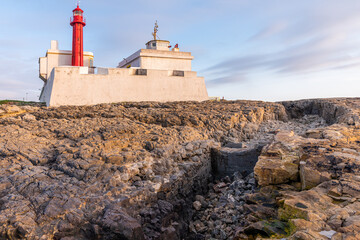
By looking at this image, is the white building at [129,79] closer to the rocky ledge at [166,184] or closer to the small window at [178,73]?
the small window at [178,73]

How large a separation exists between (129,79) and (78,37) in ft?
24.5

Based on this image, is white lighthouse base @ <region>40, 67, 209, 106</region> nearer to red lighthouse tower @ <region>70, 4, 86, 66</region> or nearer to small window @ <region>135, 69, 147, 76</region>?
small window @ <region>135, 69, 147, 76</region>

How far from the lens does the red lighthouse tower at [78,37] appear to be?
21.4 metres

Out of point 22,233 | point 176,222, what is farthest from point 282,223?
point 22,233

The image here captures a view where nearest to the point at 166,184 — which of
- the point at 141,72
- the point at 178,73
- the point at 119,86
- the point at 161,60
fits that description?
the point at 119,86

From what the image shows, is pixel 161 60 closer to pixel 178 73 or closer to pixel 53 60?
pixel 178 73

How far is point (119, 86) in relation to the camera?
18453mm

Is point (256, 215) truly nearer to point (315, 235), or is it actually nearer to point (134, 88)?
point (315, 235)

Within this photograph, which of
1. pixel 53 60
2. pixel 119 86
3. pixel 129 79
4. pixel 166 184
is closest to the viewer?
pixel 166 184

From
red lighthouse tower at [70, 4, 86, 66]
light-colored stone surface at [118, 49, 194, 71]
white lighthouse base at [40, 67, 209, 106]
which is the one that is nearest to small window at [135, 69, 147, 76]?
white lighthouse base at [40, 67, 209, 106]

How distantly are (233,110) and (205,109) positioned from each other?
1.39m

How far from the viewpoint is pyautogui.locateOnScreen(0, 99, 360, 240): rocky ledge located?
3551 mm

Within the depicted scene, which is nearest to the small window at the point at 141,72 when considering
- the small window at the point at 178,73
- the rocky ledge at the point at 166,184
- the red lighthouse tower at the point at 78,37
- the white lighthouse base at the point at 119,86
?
the white lighthouse base at the point at 119,86

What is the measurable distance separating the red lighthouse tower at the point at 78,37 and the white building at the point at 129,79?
937mm
